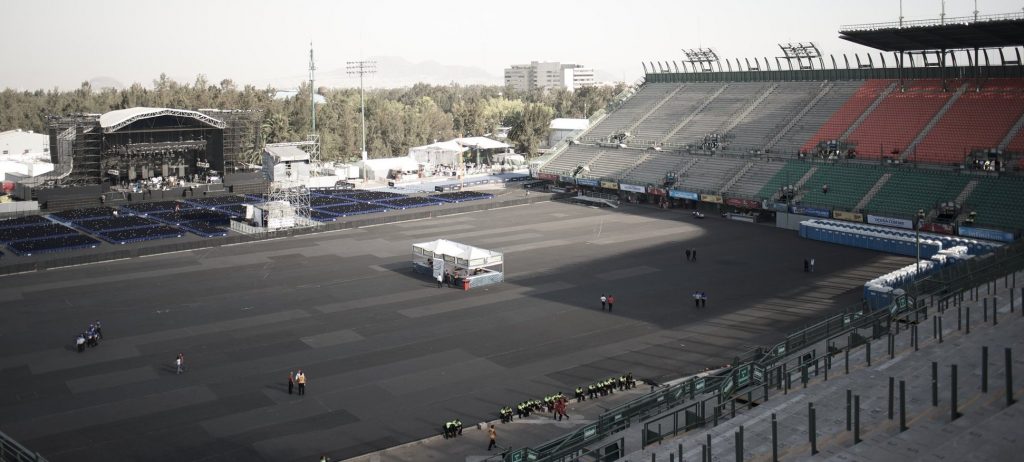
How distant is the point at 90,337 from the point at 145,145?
5829 cm

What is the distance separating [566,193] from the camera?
295 feet

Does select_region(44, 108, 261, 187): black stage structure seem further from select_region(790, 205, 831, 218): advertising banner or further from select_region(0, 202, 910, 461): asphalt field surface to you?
select_region(790, 205, 831, 218): advertising banner

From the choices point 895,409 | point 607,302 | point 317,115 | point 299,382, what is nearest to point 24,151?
point 317,115

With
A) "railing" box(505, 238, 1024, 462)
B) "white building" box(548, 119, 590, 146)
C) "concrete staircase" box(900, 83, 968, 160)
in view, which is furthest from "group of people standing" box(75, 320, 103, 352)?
"white building" box(548, 119, 590, 146)

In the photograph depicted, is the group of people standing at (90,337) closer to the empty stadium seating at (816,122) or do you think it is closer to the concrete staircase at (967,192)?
the concrete staircase at (967,192)

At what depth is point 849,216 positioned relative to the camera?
65.9 meters

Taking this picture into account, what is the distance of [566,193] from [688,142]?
1363cm

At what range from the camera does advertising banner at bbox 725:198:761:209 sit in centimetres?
7225

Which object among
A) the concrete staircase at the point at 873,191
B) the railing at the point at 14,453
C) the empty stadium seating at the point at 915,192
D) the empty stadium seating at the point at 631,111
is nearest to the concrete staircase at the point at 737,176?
the concrete staircase at the point at 873,191

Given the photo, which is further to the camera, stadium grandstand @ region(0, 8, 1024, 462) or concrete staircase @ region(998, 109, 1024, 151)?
concrete staircase @ region(998, 109, 1024, 151)

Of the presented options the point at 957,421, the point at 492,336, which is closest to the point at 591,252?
the point at 492,336

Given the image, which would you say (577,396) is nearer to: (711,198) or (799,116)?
(711,198)

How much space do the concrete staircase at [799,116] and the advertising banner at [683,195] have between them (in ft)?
28.6

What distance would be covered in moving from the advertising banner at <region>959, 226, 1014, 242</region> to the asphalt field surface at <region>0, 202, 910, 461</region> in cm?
721
